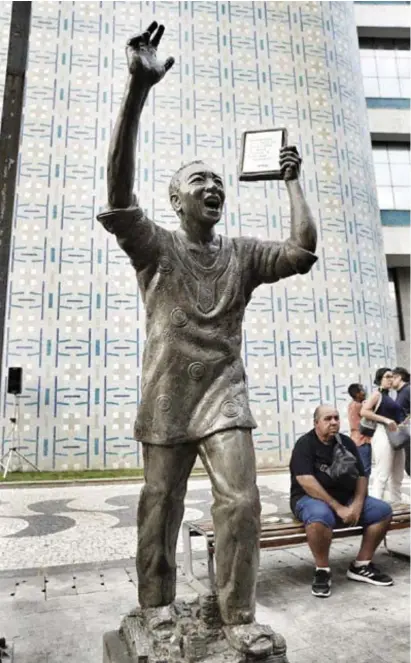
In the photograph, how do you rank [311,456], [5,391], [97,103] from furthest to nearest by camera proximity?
[97,103] < [5,391] < [311,456]

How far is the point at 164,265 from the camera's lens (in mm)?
2043

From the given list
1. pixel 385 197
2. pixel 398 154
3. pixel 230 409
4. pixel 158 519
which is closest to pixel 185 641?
pixel 158 519

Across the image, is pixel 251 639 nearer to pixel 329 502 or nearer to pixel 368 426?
pixel 329 502

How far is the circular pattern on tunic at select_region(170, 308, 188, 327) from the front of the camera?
2.00 metres

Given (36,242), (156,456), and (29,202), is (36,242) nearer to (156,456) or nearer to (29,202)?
(29,202)

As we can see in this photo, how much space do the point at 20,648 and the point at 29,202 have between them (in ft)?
25.7

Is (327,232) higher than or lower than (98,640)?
higher

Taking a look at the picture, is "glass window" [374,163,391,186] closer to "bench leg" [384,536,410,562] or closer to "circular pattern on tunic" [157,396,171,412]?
"bench leg" [384,536,410,562]

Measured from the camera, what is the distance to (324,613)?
272cm

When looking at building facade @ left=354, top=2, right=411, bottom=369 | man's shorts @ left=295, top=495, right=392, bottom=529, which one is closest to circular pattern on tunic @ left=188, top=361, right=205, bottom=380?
man's shorts @ left=295, top=495, right=392, bottom=529

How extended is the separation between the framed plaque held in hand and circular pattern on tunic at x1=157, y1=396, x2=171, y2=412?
0.99m

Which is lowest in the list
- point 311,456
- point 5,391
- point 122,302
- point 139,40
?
point 311,456

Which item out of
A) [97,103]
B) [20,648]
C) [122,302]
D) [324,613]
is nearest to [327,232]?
[122,302]

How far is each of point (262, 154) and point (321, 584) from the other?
246 centimetres
